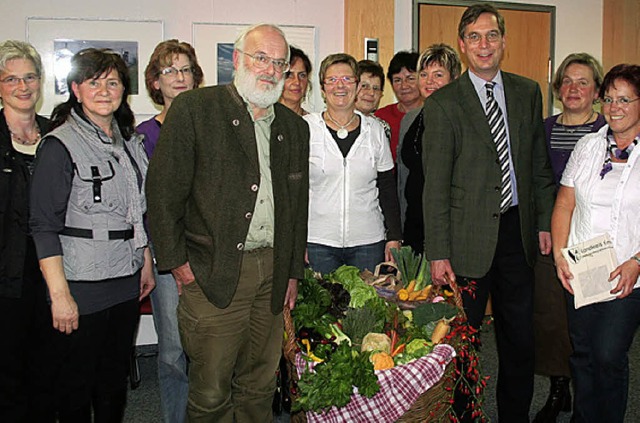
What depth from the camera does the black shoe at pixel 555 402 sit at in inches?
119

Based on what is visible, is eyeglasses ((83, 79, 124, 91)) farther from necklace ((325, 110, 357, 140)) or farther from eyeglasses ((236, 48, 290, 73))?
necklace ((325, 110, 357, 140))

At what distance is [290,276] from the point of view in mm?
2379

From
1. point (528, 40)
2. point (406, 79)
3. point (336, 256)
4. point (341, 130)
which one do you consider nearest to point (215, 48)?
point (406, 79)

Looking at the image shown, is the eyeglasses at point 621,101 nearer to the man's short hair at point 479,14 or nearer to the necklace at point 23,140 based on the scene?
the man's short hair at point 479,14

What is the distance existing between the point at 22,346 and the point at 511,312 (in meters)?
1.98

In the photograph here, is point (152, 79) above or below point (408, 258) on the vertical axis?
above

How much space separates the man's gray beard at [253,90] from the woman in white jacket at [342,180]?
646 millimetres

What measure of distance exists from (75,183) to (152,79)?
2.58 feet

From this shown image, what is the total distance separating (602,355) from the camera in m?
2.37

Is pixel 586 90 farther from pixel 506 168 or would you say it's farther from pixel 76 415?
pixel 76 415

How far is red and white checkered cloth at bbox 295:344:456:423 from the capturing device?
2.11m

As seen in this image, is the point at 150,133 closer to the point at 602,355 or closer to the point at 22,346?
the point at 22,346

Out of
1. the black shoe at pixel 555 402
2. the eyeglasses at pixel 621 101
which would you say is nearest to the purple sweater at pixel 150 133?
the eyeglasses at pixel 621 101

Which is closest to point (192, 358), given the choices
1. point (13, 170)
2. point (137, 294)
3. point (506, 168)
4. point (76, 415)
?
point (137, 294)
